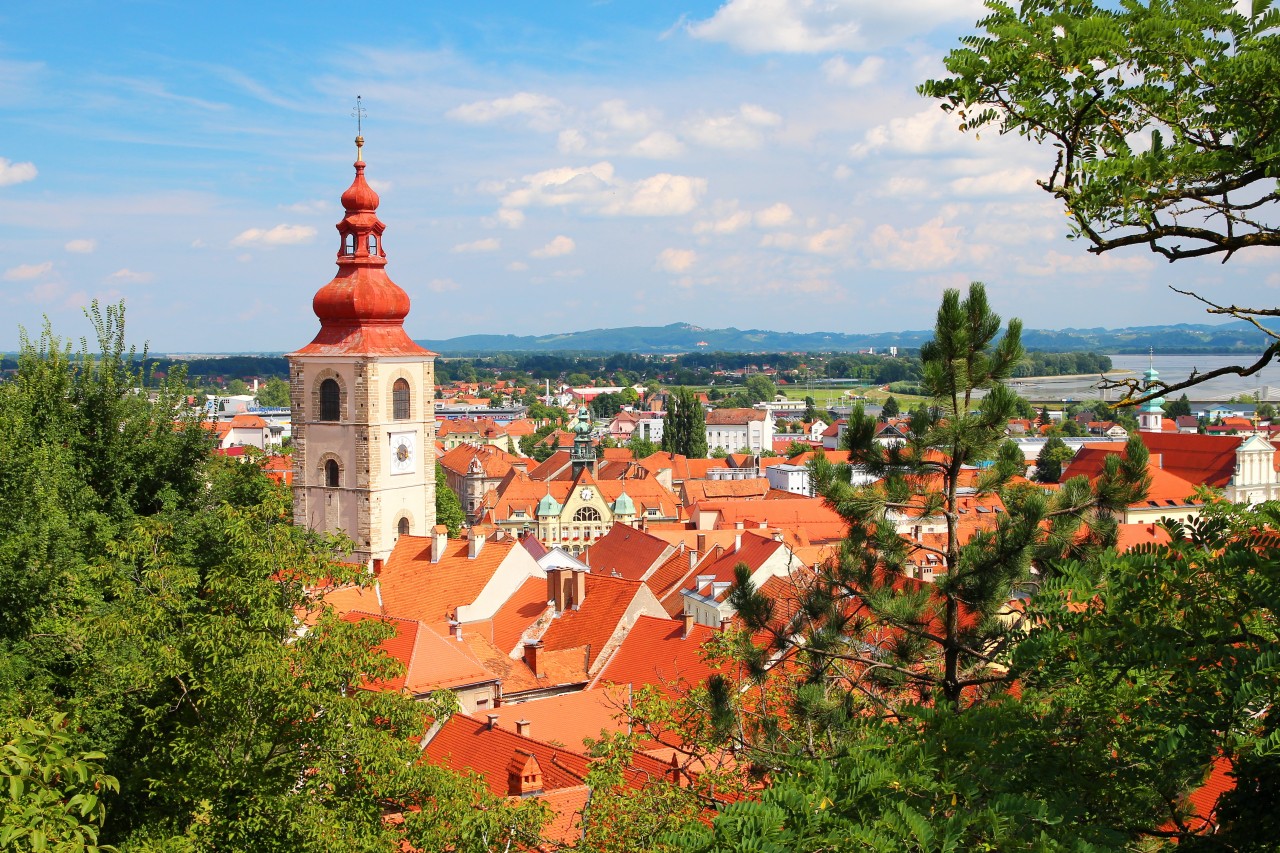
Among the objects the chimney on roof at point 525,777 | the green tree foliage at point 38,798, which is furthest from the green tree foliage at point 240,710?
the chimney on roof at point 525,777

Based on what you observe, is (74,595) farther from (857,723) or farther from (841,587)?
(857,723)

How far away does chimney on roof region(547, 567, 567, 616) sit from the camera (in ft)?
111

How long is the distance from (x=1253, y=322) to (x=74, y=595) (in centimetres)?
1365

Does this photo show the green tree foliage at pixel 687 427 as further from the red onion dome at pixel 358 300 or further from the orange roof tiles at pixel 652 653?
the orange roof tiles at pixel 652 653

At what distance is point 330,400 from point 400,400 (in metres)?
2.05

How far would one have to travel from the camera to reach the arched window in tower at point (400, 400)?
35938 millimetres

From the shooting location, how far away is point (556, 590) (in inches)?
1351

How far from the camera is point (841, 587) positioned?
43.5 feet

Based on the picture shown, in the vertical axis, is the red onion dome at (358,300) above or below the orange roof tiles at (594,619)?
above

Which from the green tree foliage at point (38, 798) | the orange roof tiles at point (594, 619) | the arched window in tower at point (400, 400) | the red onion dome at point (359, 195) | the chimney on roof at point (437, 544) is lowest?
the orange roof tiles at point (594, 619)

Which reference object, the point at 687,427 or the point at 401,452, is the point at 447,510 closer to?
the point at 401,452

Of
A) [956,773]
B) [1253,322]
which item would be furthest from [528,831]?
[1253,322]

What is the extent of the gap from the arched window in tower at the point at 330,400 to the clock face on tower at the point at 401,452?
1731 millimetres

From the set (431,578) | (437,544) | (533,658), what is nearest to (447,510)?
(437,544)
